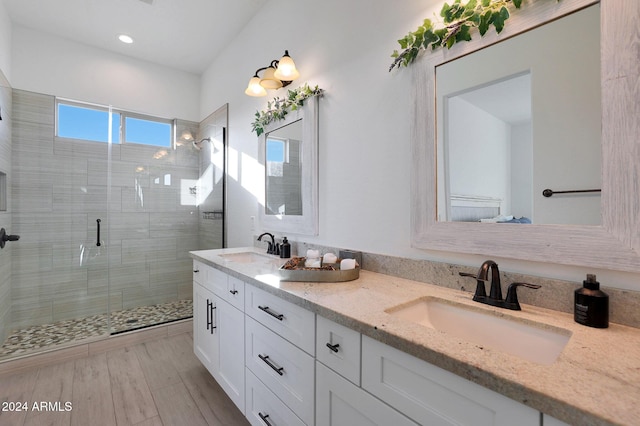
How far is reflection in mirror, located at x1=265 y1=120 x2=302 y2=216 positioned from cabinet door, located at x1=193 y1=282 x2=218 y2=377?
79cm

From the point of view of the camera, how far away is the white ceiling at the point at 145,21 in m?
2.48

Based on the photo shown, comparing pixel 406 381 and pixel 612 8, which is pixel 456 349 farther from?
pixel 612 8

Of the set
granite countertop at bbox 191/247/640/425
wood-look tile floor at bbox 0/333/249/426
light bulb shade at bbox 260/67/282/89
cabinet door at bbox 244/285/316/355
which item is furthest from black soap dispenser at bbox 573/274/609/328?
light bulb shade at bbox 260/67/282/89

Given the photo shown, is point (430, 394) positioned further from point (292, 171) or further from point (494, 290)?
point (292, 171)

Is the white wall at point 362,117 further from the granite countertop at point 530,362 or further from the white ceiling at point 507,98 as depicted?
the white ceiling at point 507,98

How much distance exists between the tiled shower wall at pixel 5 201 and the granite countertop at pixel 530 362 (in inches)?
110

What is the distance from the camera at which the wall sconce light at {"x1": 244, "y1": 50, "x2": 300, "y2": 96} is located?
6.37ft

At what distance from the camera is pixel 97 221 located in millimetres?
3043

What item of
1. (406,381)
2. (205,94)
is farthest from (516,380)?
(205,94)

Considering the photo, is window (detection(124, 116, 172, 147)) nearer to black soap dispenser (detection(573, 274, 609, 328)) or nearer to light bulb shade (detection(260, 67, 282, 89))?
light bulb shade (detection(260, 67, 282, 89))

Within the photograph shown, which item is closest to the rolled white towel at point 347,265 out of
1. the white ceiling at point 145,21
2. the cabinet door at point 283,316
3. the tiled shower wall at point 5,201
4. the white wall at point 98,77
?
the cabinet door at point 283,316

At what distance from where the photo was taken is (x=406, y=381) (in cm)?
79

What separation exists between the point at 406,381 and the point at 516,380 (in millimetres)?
288

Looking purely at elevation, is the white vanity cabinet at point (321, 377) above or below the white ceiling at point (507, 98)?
below
